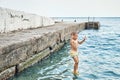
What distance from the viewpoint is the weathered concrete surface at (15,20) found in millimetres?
10039

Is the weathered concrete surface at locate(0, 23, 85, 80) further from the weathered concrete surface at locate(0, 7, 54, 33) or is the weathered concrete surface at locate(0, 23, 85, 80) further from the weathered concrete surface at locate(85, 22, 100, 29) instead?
the weathered concrete surface at locate(85, 22, 100, 29)

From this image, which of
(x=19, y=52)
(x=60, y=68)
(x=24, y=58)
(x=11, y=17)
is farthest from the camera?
(x=11, y=17)

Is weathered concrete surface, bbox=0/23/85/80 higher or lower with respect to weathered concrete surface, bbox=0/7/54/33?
lower

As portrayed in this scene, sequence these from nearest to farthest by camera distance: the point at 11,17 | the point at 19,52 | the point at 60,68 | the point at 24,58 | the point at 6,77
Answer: the point at 6,77
the point at 19,52
the point at 24,58
the point at 60,68
the point at 11,17

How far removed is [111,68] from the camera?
33.3ft

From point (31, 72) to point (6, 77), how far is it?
1.50 meters

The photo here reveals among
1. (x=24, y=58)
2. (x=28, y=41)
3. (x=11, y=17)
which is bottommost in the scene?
(x=24, y=58)

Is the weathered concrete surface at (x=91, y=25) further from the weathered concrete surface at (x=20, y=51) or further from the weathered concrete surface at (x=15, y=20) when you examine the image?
the weathered concrete surface at (x=20, y=51)

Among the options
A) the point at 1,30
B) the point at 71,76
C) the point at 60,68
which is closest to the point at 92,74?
the point at 71,76

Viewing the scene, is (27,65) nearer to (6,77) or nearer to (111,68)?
(6,77)

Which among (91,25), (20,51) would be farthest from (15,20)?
(91,25)

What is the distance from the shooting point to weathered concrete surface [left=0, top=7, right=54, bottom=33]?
1004 centimetres

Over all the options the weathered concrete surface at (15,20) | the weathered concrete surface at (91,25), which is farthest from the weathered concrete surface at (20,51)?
the weathered concrete surface at (91,25)

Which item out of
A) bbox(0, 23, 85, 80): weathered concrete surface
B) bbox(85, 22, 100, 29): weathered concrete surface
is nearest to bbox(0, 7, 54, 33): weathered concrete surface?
bbox(0, 23, 85, 80): weathered concrete surface
